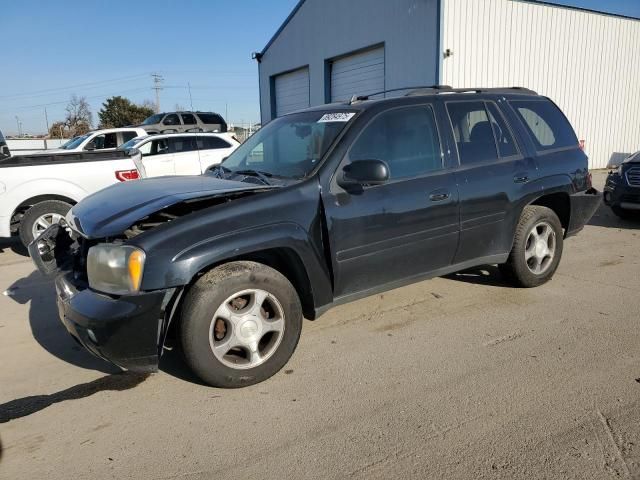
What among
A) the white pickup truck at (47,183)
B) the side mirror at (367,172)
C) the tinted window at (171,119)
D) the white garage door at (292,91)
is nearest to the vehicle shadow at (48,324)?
the white pickup truck at (47,183)

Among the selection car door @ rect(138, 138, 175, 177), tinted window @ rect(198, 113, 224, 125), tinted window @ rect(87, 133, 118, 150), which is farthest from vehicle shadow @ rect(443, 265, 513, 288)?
tinted window @ rect(198, 113, 224, 125)

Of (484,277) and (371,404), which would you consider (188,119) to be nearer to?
(484,277)

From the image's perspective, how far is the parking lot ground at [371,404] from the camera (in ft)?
8.25

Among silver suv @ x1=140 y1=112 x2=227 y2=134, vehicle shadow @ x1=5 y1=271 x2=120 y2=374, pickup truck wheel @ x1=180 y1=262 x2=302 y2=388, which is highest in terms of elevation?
silver suv @ x1=140 y1=112 x2=227 y2=134

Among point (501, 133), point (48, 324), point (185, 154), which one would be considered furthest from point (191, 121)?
point (501, 133)

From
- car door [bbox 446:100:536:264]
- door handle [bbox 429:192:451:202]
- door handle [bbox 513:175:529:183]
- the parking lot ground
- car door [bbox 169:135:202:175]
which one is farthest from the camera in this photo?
car door [bbox 169:135:202:175]

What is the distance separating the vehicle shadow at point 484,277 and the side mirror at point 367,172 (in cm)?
233

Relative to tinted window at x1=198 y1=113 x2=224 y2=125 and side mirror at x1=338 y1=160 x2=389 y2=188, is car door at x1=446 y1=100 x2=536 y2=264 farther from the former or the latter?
tinted window at x1=198 y1=113 x2=224 y2=125

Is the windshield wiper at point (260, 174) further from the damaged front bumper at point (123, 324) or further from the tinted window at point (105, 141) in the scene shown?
the tinted window at point (105, 141)

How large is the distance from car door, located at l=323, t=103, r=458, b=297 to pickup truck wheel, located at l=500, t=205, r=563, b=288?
0.92 meters

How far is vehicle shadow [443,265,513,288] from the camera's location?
16.9 ft

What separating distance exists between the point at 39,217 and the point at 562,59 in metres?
15.7

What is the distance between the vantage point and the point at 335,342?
3.91 meters

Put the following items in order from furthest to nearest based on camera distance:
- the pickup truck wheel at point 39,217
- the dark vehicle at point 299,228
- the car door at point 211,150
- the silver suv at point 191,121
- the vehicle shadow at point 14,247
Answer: the silver suv at point 191,121
the car door at point 211,150
the vehicle shadow at point 14,247
the pickup truck wheel at point 39,217
the dark vehicle at point 299,228
